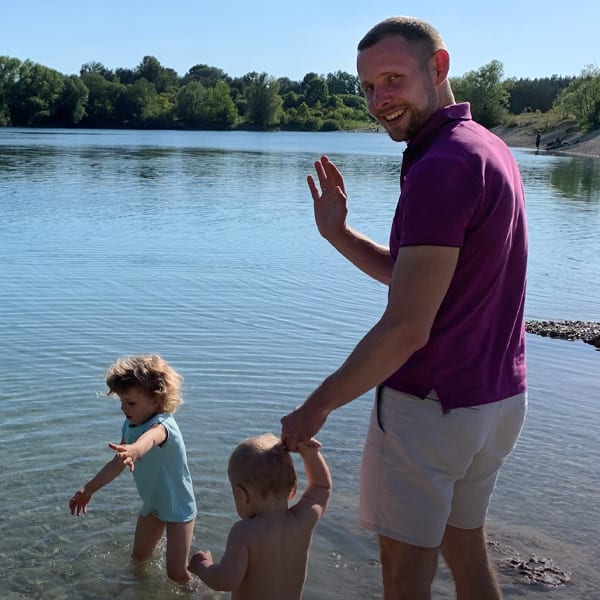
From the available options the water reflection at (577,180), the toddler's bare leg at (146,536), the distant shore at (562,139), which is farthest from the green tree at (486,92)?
the toddler's bare leg at (146,536)

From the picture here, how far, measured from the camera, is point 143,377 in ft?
12.7

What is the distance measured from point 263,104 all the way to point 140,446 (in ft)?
456

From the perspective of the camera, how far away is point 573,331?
944 centimetres

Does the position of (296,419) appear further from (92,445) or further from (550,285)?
(550,285)

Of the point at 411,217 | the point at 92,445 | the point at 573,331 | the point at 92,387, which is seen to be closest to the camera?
the point at 411,217

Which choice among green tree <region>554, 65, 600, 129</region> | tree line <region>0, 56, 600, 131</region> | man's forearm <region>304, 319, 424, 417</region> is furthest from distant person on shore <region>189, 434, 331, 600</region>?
tree line <region>0, 56, 600, 131</region>

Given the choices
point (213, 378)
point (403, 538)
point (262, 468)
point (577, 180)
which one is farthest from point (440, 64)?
point (577, 180)

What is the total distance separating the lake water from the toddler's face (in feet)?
2.95

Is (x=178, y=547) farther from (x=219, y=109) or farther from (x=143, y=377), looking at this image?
(x=219, y=109)

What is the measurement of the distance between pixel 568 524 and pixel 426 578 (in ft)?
7.92

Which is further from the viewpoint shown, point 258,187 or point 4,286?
point 258,187

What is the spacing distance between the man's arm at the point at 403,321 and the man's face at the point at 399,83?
59 cm

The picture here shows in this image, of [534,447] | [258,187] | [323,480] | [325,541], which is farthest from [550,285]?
[258,187]

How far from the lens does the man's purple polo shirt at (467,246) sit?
8.46 ft
